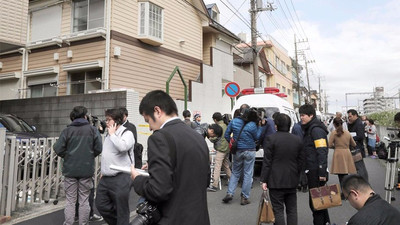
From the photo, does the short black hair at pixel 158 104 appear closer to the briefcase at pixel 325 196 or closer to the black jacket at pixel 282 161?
the black jacket at pixel 282 161

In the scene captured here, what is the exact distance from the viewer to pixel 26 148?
17.6 ft

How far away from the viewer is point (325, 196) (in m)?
3.88

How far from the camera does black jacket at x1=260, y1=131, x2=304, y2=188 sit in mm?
4043

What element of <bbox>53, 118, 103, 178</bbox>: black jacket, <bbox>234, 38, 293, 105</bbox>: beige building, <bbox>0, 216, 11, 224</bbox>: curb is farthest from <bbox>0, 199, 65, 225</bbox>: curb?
<bbox>234, 38, 293, 105</bbox>: beige building

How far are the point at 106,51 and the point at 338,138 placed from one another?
901 cm

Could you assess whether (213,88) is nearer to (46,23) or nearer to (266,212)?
(46,23)

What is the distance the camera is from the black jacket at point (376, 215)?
2088 mm

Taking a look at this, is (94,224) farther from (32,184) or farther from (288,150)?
(288,150)

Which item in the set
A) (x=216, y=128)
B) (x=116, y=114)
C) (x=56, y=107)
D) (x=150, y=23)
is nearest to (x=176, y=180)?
(x=116, y=114)

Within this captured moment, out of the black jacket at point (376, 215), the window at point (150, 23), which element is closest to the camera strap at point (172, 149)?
the black jacket at point (376, 215)

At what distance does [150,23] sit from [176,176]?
12.1m

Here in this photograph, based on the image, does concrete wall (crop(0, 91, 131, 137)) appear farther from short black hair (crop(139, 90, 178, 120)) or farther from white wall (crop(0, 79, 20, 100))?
short black hair (crop(139, 90, 178, 120))

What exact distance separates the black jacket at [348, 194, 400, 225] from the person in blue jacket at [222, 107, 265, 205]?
3.83m

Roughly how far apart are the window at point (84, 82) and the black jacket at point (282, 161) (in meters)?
9.33
